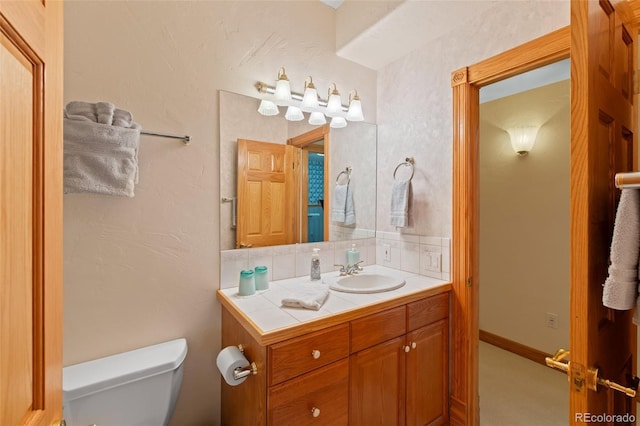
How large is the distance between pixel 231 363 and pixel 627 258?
4.06 feet

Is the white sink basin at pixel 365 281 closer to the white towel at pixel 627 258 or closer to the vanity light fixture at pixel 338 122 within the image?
the vanity light fixture at pixel 338 122

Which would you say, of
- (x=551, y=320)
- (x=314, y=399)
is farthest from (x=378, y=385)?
(x=551, y=320)

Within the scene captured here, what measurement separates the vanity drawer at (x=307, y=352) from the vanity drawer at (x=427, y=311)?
431 millimetres

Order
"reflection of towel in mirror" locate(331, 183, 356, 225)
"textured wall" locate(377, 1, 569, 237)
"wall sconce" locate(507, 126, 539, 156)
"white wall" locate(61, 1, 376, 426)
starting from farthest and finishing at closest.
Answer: "wall sconce" locate(507, 126, 539, 156)
"reflection of towel in mirror" locate(331, 183, 356, 225)
"textured wall" locate(377, 1, 569, 237)
"white wall" locate(61, 1, 376, 426)

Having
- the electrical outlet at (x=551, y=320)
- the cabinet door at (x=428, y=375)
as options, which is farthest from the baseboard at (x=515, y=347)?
the cabinet door at (x=428, y=375)

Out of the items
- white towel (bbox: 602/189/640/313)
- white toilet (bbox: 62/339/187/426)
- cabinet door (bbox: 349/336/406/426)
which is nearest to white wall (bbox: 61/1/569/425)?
white toilet (bbox: 62/339/187/426)

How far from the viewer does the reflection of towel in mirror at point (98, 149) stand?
1.08m

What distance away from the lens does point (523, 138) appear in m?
2.46

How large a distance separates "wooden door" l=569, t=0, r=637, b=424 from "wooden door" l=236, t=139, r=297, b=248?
134 cm

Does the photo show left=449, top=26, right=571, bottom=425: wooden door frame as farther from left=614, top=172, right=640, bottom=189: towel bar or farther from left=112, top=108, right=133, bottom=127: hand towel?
left=112, top=108, right=133, bottom=127: hand towel

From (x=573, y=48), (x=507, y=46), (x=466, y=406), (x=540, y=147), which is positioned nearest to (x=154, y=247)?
(x=573, y=48)

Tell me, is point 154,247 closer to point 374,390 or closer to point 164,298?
point 164,298

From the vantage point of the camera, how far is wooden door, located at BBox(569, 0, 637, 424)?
686 millimetres

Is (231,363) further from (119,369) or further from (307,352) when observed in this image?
(119,369)
